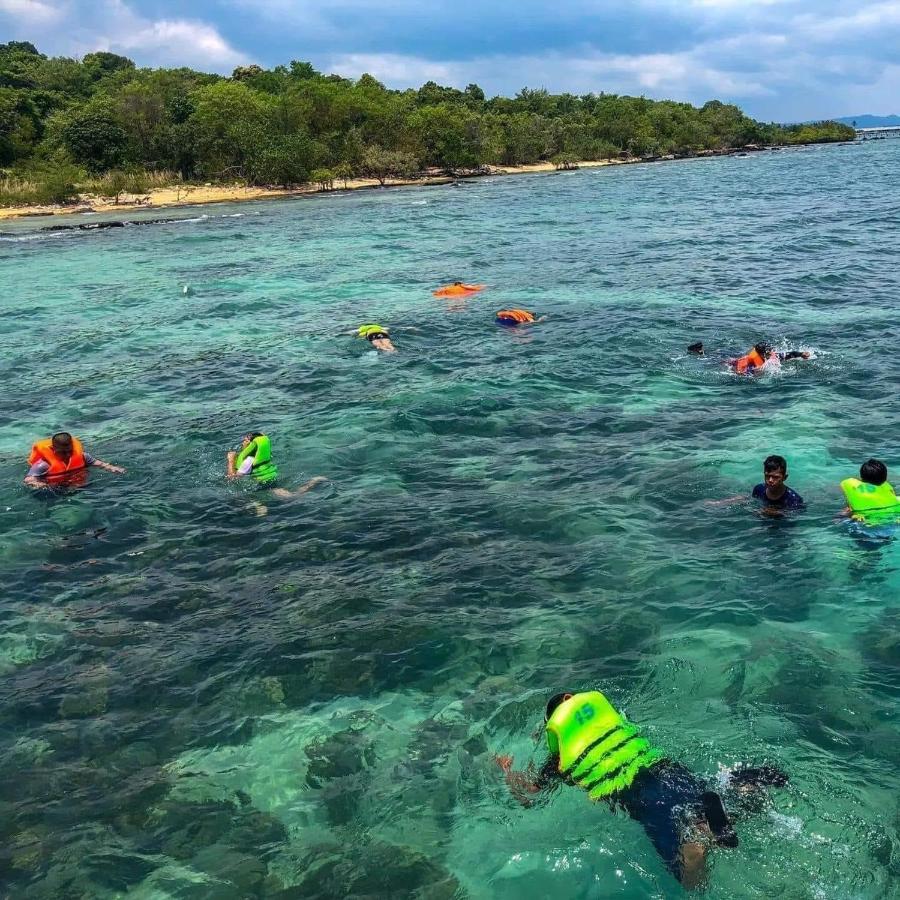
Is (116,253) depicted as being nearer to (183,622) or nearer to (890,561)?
(183,622)

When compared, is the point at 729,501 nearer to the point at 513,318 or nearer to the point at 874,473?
the point at 874,473

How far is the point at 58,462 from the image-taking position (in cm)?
1224

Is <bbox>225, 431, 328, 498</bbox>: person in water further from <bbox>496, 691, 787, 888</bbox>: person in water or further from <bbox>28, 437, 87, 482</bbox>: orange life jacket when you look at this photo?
<bbox>496, 691, 787, 888</bbox>: person in water

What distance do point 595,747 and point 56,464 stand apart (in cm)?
1019

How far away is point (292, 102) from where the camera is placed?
9044 centimetres

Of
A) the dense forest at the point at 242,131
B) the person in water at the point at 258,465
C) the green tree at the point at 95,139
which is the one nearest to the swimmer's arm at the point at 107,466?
the person in water at the point at 258,465

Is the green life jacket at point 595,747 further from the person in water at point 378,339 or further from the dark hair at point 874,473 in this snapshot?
the person in water at point 378,339

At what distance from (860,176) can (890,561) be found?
69.8 m

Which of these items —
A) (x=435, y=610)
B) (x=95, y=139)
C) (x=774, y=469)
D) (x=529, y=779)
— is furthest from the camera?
(x=95, y=139)

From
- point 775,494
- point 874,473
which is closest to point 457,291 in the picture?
point 775,494

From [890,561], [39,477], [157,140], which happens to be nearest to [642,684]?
[890,561]

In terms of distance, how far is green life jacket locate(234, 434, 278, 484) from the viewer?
12.2 meters

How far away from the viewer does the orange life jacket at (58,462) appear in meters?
12.2

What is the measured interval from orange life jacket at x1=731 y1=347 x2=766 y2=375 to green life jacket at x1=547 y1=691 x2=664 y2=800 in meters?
11.8
